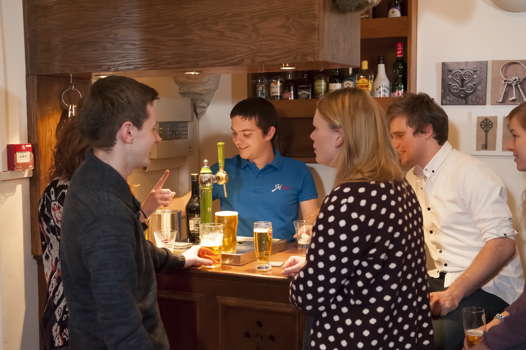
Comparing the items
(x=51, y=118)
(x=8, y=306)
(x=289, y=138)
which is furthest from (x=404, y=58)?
(x=8, y=306)

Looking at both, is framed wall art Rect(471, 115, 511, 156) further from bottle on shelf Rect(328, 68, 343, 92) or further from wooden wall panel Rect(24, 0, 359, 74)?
wooden wall panel Rect(24, 0, 359, 74)

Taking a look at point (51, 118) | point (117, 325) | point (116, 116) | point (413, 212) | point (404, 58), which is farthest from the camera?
point (404, 58)

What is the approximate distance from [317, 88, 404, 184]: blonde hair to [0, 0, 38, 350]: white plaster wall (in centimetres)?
156

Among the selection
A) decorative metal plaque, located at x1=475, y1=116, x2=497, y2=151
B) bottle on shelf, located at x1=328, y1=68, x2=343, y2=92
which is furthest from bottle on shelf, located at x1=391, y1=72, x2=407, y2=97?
decorative metal plaque, located at x1=475, y1=116, x2=497, y2=151

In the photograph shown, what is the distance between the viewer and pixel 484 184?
2.86 metres

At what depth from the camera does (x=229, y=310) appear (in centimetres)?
257

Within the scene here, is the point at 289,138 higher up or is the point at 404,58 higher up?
the point at 404,58

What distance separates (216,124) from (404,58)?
1.36 metres

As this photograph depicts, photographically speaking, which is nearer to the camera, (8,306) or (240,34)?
(240,34)

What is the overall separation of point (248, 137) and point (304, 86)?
67cm

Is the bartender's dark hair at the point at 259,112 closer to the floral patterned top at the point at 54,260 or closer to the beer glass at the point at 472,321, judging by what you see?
the floral patterned top at the point at 54,260

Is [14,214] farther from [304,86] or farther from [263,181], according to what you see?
[304,86]

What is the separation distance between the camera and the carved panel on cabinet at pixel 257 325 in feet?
8.14

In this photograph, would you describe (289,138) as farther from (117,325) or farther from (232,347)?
(117,325)
